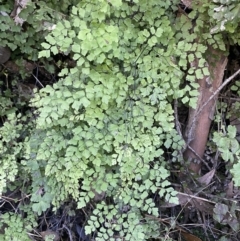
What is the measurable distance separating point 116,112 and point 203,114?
49cm

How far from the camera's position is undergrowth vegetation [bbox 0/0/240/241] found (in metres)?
1.44

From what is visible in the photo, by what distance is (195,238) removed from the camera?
1.76 metres

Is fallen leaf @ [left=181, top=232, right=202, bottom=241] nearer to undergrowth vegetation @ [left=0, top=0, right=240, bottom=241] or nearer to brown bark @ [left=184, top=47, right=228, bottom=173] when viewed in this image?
undergrowth vegetation @ [left=0, top=0, right=240, bottom=241]

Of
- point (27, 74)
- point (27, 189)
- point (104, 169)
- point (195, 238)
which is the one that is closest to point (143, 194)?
point (104, 169)

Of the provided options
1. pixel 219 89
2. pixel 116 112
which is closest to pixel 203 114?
pixel 219 89

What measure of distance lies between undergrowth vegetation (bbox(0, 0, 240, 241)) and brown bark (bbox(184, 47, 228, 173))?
56 mm

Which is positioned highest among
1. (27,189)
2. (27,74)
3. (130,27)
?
(130,27)

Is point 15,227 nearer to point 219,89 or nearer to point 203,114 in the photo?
point 203,114

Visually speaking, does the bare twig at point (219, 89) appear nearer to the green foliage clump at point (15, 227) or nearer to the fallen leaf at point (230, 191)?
the fallen leaf at point (230, 191)

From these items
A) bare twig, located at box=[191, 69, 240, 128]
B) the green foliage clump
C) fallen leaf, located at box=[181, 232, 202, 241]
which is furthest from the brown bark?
the green foliage clump

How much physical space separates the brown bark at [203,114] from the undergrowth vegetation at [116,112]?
0.06 m

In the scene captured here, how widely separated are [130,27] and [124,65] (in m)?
0.16

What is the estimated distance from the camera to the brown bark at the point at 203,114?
1684mm

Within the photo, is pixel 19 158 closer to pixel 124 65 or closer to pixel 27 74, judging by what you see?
pixel 27 74
